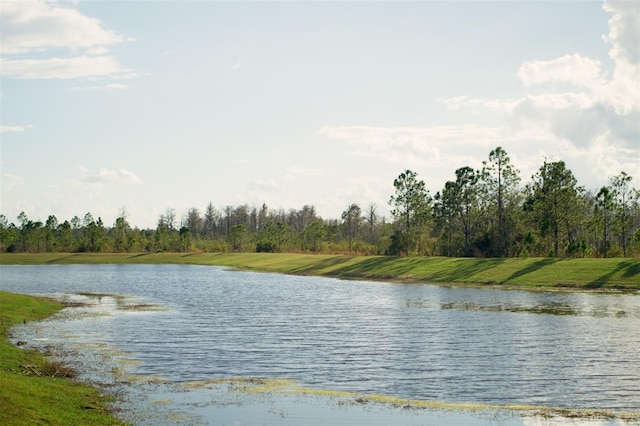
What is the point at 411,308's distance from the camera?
2387 inches

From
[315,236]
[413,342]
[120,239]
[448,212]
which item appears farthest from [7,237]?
[413,342]

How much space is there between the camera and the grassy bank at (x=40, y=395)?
70.3 ft

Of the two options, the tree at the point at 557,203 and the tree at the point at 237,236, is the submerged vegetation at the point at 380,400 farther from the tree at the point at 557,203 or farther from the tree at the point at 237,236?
the tree at the point at 237,236

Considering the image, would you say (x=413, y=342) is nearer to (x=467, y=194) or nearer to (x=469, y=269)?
(x=469, y=269)

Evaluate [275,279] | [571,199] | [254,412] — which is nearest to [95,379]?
[254,412]

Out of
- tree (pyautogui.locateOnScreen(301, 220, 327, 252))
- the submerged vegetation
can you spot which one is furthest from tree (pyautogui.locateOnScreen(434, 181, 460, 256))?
the submerged vegetation

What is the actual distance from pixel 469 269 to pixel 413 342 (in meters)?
55.3

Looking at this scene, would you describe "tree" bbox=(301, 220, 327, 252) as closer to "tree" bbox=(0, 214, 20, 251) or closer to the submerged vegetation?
"tree" bbox=(0, 214, 20, 251)

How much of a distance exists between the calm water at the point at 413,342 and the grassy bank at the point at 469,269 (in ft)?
29.4

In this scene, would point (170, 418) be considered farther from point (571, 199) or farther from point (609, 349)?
point (571, 199)

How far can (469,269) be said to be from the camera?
310 feet

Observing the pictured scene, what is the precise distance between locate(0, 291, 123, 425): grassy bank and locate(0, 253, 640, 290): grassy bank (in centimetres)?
6225

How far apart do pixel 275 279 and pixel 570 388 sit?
76.5m

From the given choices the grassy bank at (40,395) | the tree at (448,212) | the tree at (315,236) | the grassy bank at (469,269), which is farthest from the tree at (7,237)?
the grassy bank at (40,395)
